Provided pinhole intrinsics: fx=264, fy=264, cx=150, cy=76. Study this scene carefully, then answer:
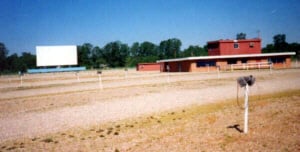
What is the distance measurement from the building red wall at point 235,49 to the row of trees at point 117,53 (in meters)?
65.5

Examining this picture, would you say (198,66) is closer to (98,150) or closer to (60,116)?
(60,116)

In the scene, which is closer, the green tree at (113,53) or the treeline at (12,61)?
the treeline at (12,61)

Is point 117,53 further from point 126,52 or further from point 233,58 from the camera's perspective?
point 233,58

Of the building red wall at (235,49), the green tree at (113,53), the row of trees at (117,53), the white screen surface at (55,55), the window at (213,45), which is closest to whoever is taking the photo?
the building red wall at (235,49)

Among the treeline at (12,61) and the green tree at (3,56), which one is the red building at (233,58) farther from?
the green tree at (3,56)

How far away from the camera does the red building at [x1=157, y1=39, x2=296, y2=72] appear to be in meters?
45.2

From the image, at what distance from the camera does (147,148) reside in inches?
A: 240

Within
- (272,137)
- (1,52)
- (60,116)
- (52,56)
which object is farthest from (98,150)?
(1,52)

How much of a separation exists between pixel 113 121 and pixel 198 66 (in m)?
38.6

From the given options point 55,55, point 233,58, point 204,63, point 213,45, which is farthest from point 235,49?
point 55,55

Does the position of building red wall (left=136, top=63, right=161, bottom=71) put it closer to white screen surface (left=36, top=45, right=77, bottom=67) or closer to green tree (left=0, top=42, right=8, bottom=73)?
white screen surface (left=36, top=45, right=77, bottom=67)

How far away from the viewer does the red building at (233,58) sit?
4525 cm

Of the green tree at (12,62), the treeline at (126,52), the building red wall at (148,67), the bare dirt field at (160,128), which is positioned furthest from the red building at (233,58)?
the green tree at (12,62)

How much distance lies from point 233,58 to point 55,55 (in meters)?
51.6
